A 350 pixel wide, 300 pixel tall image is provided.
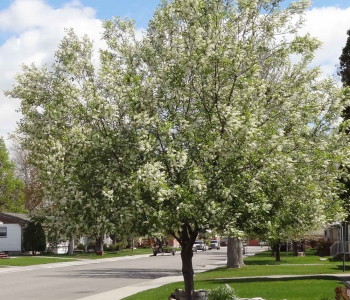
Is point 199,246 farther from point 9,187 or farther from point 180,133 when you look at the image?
point 180,133

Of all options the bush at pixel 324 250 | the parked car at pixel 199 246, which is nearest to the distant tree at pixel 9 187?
the parked car at pixel 199 246

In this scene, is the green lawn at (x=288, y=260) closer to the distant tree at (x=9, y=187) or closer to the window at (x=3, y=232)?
the window at (x=3, y=232)

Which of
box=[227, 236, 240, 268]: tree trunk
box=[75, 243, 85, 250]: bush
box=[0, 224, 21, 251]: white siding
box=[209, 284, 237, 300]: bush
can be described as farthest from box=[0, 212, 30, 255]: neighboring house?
box=[209, 284, 237, 300]: bush

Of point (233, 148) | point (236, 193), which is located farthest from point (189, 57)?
point (236, 193)

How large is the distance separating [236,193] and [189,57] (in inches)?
119

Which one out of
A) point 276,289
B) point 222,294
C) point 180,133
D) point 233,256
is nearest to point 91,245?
point 233,256

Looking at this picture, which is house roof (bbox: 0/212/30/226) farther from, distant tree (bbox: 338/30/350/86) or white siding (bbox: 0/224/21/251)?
distant tree (bbox: 338/30/350/86)

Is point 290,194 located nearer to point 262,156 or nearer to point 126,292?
point 262,156

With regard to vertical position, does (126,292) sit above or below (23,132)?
below

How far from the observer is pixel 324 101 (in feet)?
50.6

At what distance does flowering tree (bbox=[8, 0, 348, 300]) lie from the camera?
478 inches

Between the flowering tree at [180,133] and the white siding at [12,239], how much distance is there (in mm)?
44079

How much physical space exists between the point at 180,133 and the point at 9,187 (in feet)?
203

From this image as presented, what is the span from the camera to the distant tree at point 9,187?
71.1 metres
